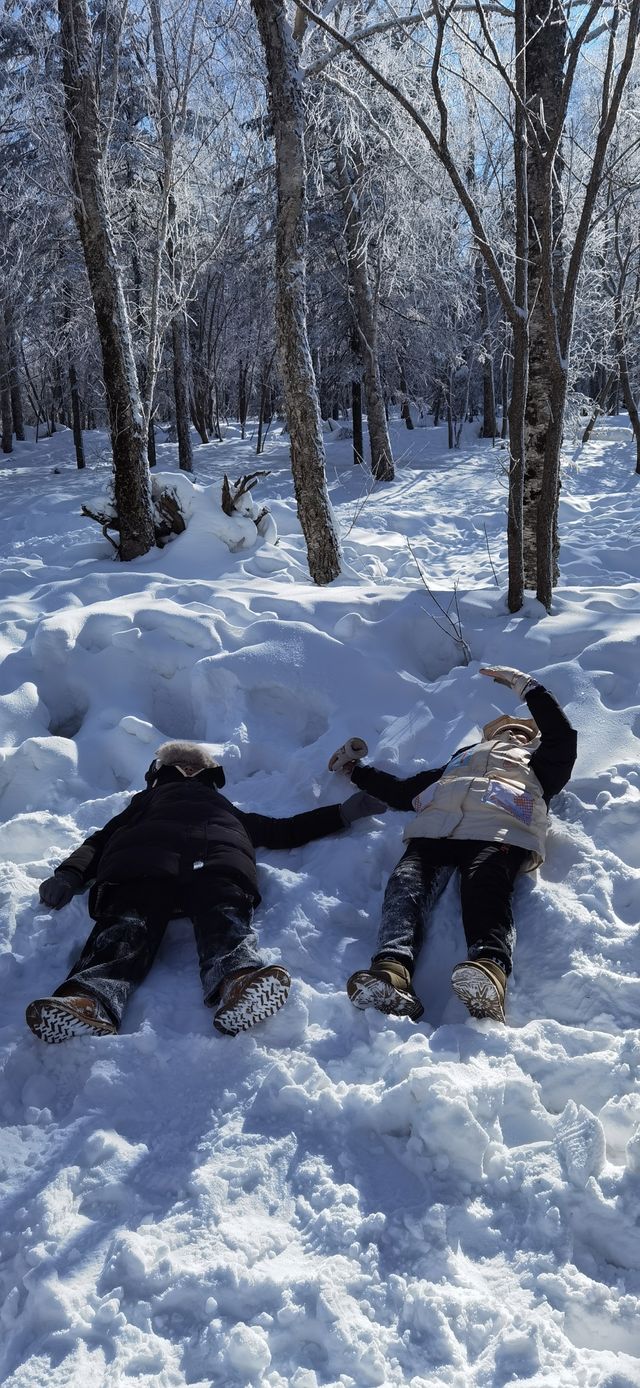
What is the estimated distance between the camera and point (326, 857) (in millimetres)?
3377

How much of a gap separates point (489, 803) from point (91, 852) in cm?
157

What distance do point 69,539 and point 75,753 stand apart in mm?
7140

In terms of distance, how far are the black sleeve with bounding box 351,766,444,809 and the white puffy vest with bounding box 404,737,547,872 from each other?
6.6 inches

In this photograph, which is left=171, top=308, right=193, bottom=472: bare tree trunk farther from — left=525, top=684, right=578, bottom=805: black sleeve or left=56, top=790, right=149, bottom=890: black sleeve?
left=525, top=684, right=578, bottom=805: black sleeve

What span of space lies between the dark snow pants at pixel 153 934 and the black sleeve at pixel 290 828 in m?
0.47

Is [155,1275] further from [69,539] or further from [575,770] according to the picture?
[69,539]

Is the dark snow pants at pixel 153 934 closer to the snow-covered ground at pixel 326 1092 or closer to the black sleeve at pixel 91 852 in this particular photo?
the snow-covered ground at pixel 326 1092

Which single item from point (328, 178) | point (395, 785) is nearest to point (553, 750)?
point (395, 785)

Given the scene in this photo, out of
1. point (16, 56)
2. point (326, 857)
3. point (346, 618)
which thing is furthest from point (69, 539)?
point (16, 56)

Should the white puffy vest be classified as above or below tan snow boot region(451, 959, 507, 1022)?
above

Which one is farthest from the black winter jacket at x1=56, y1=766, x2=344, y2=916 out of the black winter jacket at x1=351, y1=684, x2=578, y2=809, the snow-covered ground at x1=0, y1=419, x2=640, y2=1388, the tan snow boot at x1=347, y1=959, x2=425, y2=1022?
the tan snow boot at x1=347, y1=959, x2=425, y2=1022

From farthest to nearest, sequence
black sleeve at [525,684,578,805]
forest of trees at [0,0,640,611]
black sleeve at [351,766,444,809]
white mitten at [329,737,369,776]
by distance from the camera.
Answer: forest of trees at [0,0,640,611] → white mitten at [329,737,369,776] → black sleeve at [351,766,444,809] → black sleeve at [525,684,578,805]

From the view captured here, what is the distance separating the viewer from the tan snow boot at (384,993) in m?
2.45

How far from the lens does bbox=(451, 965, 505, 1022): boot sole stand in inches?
93.6
